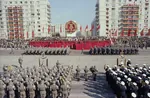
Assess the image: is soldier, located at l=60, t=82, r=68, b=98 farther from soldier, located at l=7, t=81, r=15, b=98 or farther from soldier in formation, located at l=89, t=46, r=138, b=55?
soldier in formation, located at l=89, t=46, r=138, b=55

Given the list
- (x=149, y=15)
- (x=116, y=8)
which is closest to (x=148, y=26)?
(x=149, y=15)

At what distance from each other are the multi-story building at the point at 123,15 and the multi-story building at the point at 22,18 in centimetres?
2266

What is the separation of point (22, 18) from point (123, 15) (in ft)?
124

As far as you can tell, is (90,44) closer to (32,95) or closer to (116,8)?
(32,95)

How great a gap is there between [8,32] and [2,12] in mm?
8414

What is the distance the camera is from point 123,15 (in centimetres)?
7100

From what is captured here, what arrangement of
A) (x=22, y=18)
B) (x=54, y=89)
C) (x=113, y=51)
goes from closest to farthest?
1. (x=54, y=89)
2. (x=113, y=51)
3. (x=22, y=18)

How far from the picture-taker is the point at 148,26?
71188 mm

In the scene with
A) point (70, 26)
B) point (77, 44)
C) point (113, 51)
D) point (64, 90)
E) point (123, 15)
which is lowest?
point (64, 90)

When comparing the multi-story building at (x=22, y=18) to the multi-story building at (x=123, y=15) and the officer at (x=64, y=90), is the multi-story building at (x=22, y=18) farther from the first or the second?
the officer at (x=64, y=90)

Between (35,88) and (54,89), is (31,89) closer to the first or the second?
(35,88)

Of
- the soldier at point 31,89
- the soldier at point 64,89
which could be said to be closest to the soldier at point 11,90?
the soldier at point 31,89

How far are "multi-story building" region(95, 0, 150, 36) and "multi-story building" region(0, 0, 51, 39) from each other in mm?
22663

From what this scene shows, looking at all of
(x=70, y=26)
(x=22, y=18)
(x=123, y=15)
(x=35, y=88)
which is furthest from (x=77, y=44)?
(x=22, y=18)
